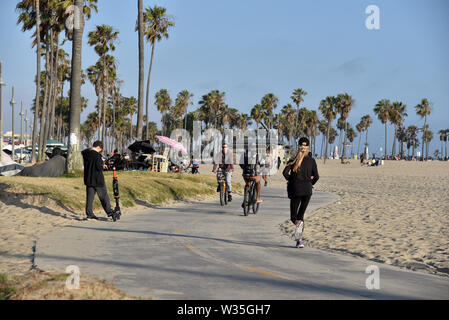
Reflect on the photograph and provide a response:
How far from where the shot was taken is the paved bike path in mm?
6070

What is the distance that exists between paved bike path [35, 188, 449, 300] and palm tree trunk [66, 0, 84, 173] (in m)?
8.85

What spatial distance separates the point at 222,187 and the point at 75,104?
792 cm

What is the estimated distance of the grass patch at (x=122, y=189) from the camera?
1548cm

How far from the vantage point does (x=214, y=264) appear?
25.6 feet

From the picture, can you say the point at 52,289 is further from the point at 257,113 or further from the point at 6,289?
the point at 257,113

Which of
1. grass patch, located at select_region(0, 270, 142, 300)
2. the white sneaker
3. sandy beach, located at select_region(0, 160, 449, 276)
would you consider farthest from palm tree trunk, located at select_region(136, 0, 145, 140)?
grass patch, located at select_region(0, 270, 142, 300)

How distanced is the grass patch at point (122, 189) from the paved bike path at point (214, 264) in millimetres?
3305

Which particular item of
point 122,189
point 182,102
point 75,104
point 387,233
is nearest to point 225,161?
point 122,189

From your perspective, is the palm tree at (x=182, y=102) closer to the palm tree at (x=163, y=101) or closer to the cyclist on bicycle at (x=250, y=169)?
the palm tree at (x=163, y=101)

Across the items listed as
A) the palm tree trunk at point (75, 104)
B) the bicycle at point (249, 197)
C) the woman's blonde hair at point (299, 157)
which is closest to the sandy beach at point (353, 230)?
the bicycle at point (249, 197)

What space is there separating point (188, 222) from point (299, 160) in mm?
4874

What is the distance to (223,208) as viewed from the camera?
17.6 metres
